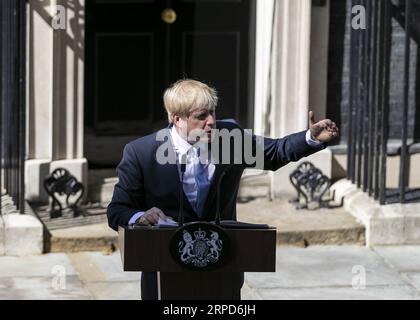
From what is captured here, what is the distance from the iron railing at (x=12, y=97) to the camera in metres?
7.80

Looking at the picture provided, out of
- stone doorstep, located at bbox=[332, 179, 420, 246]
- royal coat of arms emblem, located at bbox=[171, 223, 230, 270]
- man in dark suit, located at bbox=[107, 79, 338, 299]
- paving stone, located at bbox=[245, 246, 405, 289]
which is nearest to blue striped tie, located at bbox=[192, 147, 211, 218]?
man in dark suit, located at bbox=[107, 79, 338, 299]

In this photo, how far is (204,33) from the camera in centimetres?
929

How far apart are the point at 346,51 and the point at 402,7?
1.79 feet

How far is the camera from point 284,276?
7578mm

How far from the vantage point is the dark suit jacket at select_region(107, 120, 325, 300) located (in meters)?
4.76

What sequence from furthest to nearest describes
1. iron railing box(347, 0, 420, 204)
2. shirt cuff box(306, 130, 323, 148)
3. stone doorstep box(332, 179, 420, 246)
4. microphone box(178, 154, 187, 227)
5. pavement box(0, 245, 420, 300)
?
iron railing box(347, 0, 420, 204), stone doorstep box(332, 179, 420, 246), pavement box(0, 245, 420, 300), shirt cuff box(306, 130, 323, 148), microphone box(178, 154, 187, 227)

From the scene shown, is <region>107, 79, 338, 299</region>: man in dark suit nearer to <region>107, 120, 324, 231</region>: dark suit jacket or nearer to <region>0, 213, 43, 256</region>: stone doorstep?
<region>107, 120, 324, 231</region>: dark suit jacket

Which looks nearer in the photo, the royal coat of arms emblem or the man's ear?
the royal coat of arms emblem

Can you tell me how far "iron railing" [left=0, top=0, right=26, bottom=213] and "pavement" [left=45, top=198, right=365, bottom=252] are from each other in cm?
40

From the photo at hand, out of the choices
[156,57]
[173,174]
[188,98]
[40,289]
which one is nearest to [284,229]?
[40,289]

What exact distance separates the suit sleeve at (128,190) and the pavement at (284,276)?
7.79 feet

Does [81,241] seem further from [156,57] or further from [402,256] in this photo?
[402,256]

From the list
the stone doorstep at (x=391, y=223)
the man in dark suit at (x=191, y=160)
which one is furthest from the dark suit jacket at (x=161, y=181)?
the stone doorstep at (x=391, y=223)
